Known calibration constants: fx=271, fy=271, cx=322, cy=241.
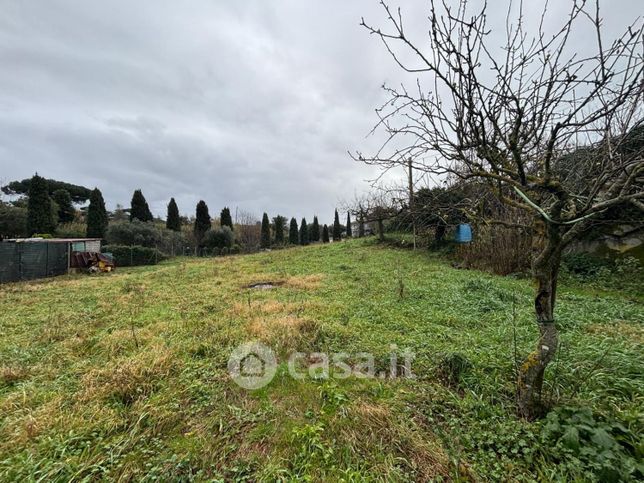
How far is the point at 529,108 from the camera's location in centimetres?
167

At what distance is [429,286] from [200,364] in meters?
4.69

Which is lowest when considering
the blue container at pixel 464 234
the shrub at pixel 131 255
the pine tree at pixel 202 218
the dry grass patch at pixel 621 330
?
the dry grass patch at pixel 621 330

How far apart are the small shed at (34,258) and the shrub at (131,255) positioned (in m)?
2.11

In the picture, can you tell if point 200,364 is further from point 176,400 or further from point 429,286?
point 429,286

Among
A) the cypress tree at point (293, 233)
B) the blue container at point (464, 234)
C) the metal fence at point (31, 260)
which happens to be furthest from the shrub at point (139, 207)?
the blue container at point (464, 234)

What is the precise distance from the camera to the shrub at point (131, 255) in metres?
14.2

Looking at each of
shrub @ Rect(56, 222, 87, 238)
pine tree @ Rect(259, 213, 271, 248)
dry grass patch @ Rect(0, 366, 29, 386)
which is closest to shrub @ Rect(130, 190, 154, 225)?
shrub @ Rect(56, 222, 87, 238)

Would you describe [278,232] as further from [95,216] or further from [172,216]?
[95,216]

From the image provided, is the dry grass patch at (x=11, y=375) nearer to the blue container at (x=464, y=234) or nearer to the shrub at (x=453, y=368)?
the shrub at (x=453, y=368)

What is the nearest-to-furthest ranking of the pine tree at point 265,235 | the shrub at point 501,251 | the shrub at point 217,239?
the shrub at point 501,251, the shrub at point 217,239, the pine tree at point 265,235

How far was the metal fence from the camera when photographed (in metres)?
8.98

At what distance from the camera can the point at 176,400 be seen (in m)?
2.11

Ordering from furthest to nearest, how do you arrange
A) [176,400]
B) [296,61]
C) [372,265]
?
[372,265], [296,61], [176,400]

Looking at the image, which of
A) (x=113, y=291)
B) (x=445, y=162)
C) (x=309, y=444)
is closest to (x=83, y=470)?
(x=309, y=444)
